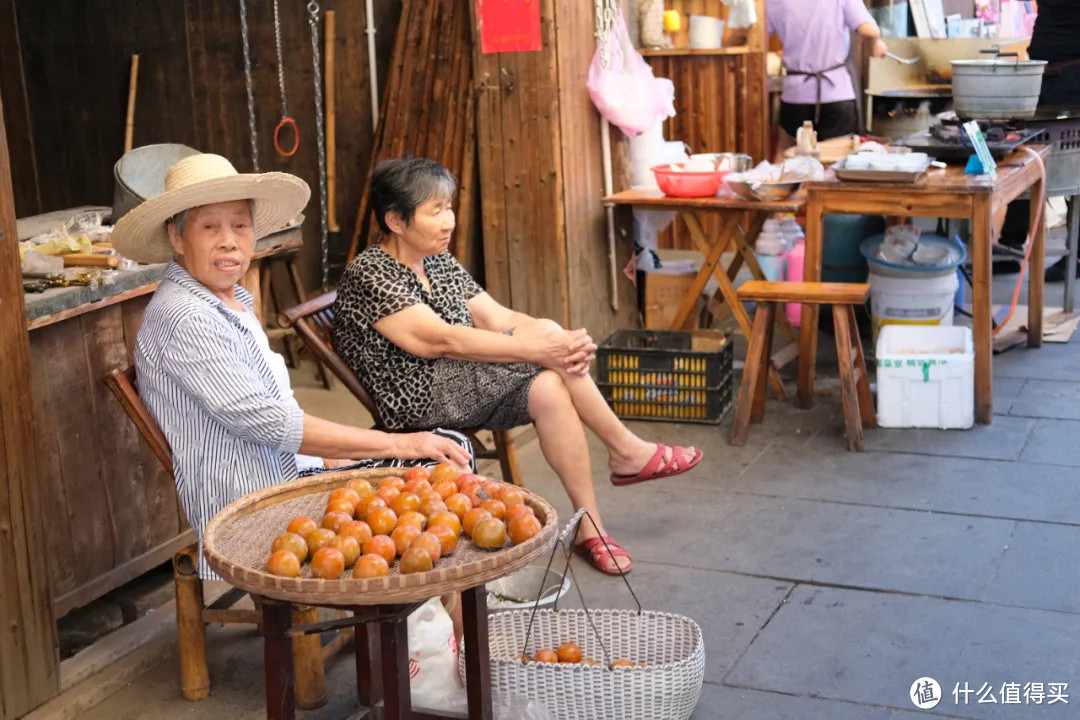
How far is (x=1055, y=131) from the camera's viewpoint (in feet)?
20.4

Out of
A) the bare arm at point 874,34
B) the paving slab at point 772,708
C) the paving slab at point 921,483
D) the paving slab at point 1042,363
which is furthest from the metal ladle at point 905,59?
the paving slab at point 772,708

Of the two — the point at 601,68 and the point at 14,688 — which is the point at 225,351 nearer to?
the point at 14,688

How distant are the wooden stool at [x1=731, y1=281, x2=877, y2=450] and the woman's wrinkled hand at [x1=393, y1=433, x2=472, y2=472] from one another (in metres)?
2.42

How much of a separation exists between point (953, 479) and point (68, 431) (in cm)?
313

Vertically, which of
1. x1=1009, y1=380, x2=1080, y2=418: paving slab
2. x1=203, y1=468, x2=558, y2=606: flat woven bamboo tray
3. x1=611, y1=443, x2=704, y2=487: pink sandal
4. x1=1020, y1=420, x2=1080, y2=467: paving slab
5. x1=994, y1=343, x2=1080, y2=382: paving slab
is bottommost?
x1=1020, y1=420, x2=1080, y2=467: paving slab

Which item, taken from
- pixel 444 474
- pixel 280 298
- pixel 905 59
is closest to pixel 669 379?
pixel 280 298

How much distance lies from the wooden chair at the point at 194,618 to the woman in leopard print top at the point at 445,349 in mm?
835

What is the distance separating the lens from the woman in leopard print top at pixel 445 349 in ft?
12.7

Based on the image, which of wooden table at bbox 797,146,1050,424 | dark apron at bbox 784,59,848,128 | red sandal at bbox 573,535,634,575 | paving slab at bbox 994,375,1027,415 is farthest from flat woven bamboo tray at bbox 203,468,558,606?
dark apron at bbox 784,59,848,128

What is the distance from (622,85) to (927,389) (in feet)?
6.22

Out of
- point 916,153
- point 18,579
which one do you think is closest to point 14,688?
point 18,579

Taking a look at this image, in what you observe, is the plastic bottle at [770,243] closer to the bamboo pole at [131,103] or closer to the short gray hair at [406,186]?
the short gray hair at [406,186]

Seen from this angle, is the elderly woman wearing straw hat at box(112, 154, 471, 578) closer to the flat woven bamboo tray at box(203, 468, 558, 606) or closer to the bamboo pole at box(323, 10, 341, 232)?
the flat woven bamboo tray at box(203, 468, 558, 606)

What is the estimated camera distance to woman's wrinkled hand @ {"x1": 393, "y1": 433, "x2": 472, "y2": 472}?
3043 mm
